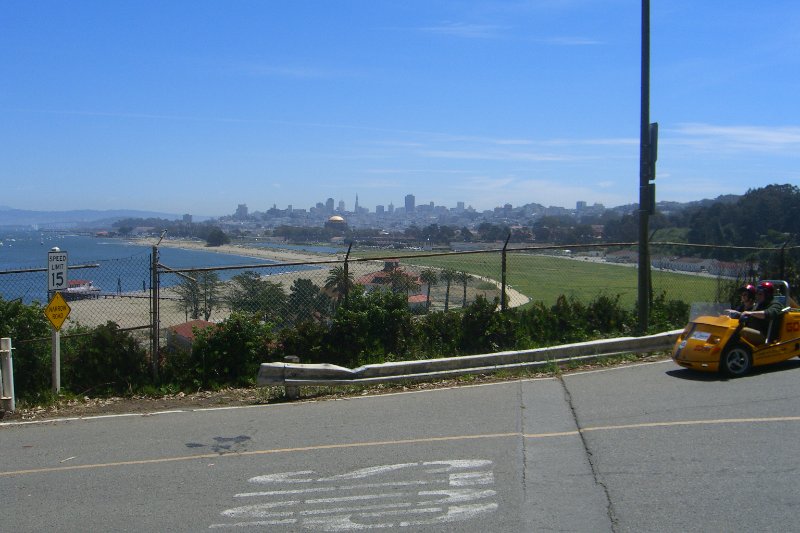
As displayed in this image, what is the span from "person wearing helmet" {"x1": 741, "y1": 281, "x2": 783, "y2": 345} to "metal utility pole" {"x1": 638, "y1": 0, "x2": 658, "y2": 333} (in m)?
2.49

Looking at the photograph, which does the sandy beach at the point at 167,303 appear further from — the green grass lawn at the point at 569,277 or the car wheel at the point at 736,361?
the car wheel at the point at 736,361

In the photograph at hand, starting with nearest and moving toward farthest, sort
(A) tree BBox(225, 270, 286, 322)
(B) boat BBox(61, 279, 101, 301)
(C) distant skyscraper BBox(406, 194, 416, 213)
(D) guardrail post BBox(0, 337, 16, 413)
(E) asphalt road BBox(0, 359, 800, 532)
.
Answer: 1. (E) asphalt road BBox(0, 359, 800, 532)
2. (D) guardrail post BBox(0, 337, 16, 413)
3. (B) boat BBox(61, 279, 101, 301)
4. (A) tree BBox(225, 270, 286, 322)
5. (C) distant skyscraper BBox(406, 194, 416, 213)

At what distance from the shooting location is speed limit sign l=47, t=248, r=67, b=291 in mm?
10781

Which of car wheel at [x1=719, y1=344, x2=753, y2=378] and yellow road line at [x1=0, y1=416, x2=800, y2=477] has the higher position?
car wheel at [x1=719, y1=344, x2=753, y2=378]

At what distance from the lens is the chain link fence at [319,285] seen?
39.7 ft

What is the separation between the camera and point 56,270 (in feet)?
35.5

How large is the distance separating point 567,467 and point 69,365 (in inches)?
328

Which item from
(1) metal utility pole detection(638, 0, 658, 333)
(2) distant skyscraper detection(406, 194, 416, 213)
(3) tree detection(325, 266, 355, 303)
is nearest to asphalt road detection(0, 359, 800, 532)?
(3) tree detection(325, 266, 355, 303)

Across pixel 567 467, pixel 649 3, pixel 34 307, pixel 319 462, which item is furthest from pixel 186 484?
pixel 649 3

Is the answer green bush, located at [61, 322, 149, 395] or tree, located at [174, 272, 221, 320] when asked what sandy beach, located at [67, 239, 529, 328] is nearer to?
tree, located at [174, 272, 221, 320]

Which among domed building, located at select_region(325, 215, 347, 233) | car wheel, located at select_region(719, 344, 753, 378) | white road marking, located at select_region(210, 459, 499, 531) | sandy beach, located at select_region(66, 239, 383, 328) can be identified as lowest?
white road marking, located at select_region(210, 459, 499, 531)

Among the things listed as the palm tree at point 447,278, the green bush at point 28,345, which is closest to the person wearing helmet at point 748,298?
the palm tree at point 447,278

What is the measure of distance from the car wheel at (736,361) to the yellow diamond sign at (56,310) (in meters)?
9.47

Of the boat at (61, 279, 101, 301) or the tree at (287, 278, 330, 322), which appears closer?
the boat at (61, 279, 101, 301)
